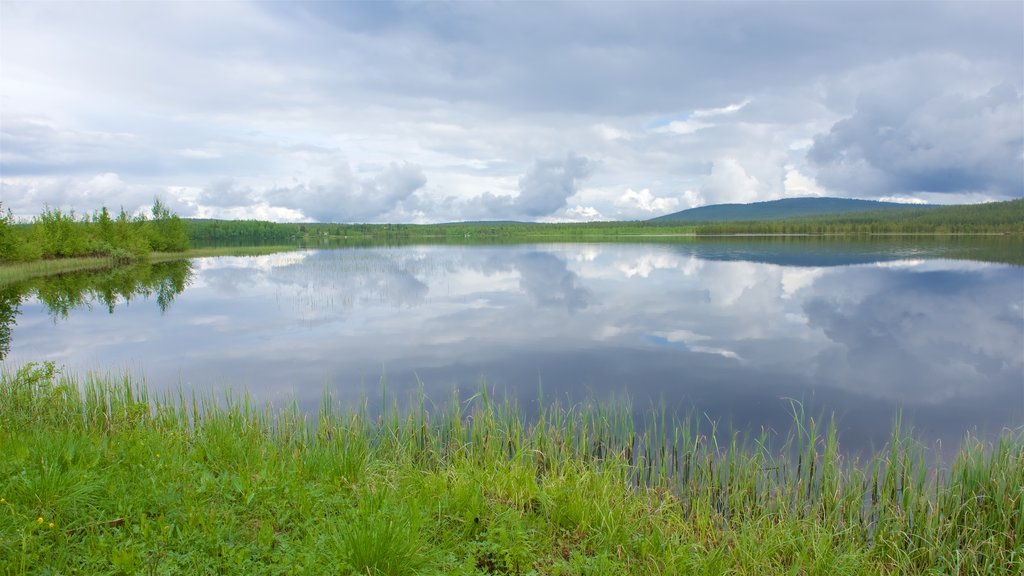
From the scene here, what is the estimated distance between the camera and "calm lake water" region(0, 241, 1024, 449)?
1123 cm

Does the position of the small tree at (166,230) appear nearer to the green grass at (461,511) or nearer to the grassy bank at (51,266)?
the grassy bank at (51,266)

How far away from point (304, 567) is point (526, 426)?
18.7 feet

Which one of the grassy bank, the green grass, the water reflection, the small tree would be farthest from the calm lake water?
the small tree

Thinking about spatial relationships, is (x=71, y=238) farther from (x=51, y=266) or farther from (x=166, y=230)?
(x=166, y=230)

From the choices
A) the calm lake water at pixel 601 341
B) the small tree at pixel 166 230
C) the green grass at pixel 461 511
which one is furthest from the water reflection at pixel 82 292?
the small tree at pixel 166 230

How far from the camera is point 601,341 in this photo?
16.5 meters

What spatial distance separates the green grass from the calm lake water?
8.64 ft

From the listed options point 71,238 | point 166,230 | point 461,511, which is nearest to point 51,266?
point 71,238

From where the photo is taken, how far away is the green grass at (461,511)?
4164mm

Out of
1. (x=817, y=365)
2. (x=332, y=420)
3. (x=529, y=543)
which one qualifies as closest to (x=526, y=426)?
(x=332, y=420)

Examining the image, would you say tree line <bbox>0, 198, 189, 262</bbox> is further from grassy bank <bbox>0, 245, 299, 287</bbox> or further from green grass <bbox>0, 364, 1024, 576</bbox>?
green grass <bbox>0, 364, 1024, 576</bbox>

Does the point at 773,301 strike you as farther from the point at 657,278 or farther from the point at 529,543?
the point at 529,543

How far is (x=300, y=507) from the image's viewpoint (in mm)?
4906

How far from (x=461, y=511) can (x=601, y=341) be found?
1182 centimetres
